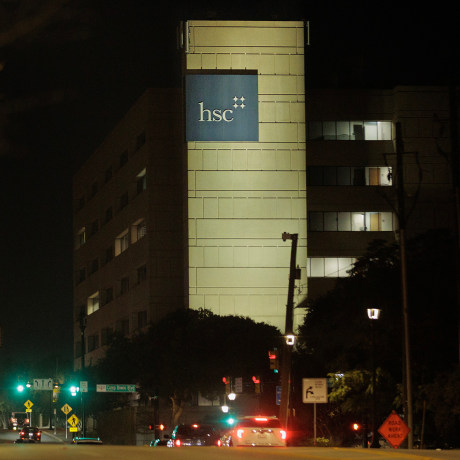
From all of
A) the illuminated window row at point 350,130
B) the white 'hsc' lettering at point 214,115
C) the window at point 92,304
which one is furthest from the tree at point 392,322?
the window at point 92,304

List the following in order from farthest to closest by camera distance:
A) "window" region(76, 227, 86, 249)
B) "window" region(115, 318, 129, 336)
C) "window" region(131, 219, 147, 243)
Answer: "window" region(76, 227, 86, 249) < "window" region(115, 318, 129, 336) < "window" region(131, 219, 147, 243)

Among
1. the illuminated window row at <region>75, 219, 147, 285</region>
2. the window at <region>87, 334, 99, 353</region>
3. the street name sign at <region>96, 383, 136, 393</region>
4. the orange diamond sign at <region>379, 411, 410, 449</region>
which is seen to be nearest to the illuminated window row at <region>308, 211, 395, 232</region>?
the illuminated window row at <region>75, 219, 147, 285</region>

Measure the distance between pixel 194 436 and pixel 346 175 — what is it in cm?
4543

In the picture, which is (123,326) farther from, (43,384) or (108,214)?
(43,384)

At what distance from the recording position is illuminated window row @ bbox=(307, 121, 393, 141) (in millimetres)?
84875

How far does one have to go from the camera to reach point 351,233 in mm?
83500

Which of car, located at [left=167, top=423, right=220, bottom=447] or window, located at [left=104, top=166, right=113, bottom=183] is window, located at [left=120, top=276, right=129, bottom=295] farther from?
car, located at [left=167, top=423, right=220, bottom=447]

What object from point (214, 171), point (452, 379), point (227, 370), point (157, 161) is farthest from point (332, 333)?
point (157, 161)

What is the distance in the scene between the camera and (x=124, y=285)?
97062mm

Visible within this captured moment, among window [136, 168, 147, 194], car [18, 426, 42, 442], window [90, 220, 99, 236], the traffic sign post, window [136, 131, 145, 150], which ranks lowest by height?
car [18, 426, 42, 442]

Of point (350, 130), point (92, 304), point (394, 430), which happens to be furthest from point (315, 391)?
point (92, 304)

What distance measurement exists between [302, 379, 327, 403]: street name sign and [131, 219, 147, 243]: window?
167 feet

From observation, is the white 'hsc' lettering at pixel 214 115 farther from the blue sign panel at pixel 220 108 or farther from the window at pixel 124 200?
the window at pixel 124 200

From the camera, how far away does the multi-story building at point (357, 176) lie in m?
83.6
